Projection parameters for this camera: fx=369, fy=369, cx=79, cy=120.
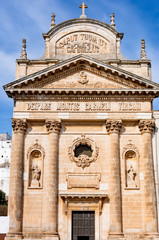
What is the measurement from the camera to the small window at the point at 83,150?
25.2m

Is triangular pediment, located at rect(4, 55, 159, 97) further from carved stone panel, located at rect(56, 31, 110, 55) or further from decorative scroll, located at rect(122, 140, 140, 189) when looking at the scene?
decorative scroll, located at rect(122, 140, 140, 189)

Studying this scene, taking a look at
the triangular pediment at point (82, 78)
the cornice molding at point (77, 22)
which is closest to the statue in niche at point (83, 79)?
the triangular pediment at point (82, 78)

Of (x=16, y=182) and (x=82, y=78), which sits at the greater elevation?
(x=82, y=78)

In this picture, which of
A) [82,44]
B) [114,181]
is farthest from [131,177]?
[82,44]

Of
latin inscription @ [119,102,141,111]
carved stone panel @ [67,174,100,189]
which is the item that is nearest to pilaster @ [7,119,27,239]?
carved stone panel @ [67,174,100,189]

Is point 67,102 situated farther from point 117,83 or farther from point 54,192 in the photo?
point 54,192

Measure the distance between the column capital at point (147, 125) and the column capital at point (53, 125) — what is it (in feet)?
18.3

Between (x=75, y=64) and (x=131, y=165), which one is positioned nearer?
(x=131, y=165)

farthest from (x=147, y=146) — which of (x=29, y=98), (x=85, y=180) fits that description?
(x=29, y=98)

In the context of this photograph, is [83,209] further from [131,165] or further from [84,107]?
[84,107]

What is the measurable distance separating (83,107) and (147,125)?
178 inches

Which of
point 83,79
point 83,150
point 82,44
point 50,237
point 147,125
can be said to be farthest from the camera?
point 82,44

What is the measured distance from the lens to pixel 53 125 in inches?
979

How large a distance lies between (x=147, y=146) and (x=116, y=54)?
293 inches
